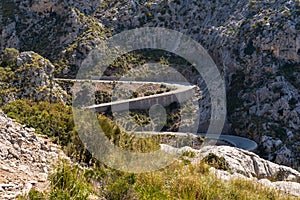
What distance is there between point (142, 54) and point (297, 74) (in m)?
24.2

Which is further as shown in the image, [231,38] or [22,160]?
[231,38]

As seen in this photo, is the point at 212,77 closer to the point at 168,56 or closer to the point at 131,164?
the point at 168,56

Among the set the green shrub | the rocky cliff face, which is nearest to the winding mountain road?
the rocky cliff face

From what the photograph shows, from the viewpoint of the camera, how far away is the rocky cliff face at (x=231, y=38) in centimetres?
3816

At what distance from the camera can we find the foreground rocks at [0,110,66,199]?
18.5ft

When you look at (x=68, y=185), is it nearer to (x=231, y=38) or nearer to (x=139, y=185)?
(x=139, y=185)

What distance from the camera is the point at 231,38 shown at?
49.2 meters

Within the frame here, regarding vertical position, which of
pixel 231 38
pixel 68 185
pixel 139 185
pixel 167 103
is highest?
pixel 231 38

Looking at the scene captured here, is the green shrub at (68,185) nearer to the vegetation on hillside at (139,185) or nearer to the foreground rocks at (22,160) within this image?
the vegetation on hillside at (139,185)

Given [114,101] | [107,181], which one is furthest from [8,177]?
[114,101]

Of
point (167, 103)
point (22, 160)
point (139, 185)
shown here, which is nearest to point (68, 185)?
point (139, 185)

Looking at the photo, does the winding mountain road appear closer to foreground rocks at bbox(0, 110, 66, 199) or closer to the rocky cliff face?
the rocky cliff face

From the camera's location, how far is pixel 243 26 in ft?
161

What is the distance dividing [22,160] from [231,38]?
4638 cm
